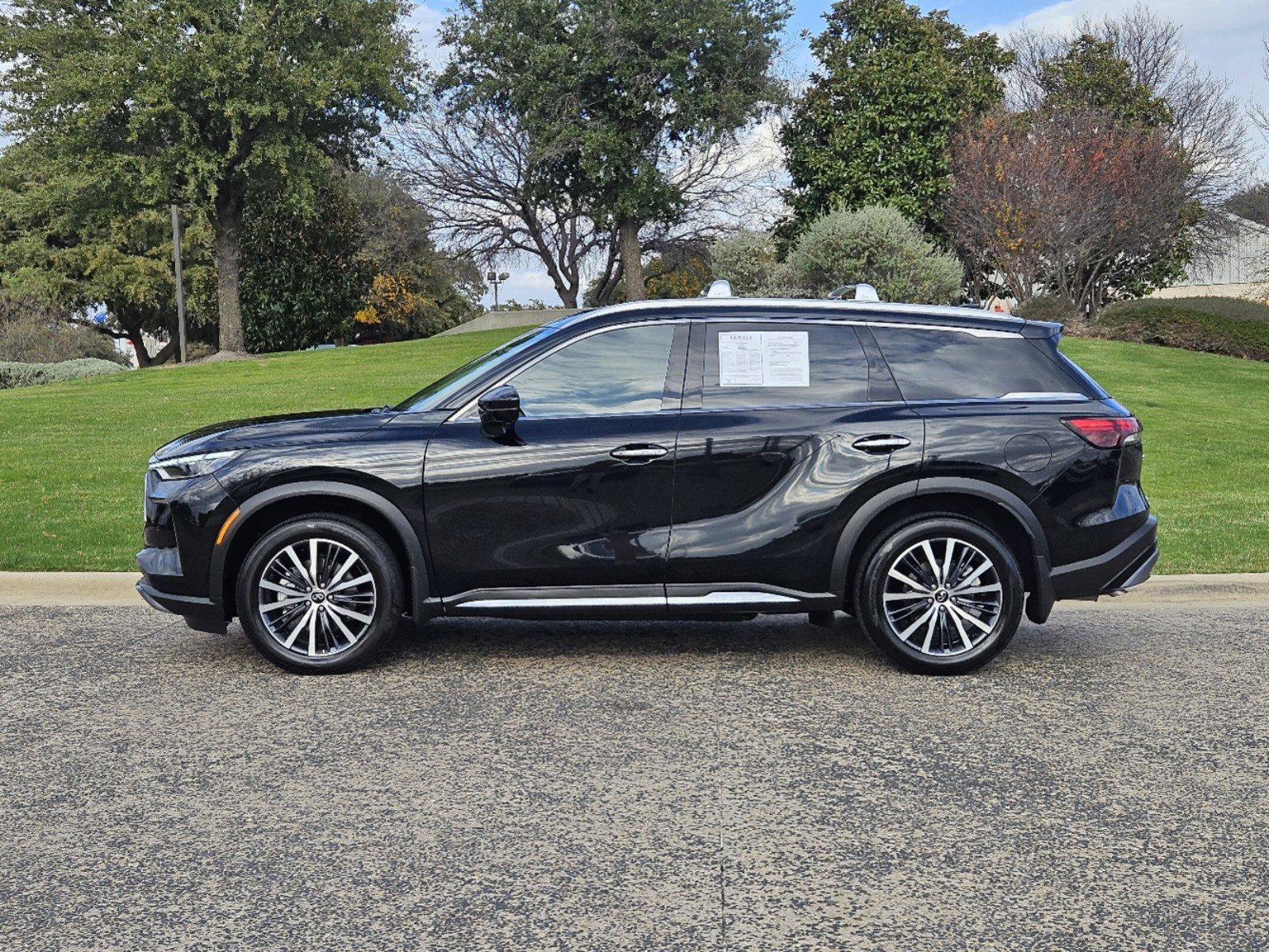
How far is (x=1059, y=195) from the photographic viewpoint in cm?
3109

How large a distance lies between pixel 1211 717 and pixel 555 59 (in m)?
32.4

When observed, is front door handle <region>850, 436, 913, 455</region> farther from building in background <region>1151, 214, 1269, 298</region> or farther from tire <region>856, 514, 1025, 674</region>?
building in background <region>1151, 214, 1269, 298</region>

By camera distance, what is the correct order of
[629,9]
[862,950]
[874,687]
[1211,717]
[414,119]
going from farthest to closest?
[414,119], [629,9], [874,687], [1211,717], [862,950]

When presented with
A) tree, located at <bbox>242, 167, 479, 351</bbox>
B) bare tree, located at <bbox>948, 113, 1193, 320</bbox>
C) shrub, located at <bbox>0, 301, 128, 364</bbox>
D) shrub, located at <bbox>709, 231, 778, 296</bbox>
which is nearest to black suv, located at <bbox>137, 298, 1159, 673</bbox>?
shrub, located at <bbox>709, 231, 778, 296</bbox>

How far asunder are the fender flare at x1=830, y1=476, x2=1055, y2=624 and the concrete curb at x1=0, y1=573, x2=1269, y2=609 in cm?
191

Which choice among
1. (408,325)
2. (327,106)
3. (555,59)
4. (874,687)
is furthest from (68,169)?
(874,687)

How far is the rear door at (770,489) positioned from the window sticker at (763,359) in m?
0.14

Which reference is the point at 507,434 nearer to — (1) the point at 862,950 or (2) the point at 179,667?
(2) the point at 179,667

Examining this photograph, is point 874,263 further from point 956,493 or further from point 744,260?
point 956,493

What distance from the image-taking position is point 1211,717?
5473 millimetres

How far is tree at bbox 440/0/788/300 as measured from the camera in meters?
34.9

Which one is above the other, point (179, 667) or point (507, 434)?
point (507, 434)

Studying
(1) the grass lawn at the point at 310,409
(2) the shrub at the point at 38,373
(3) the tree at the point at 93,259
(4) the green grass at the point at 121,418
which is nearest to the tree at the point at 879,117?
(1) the grass lawn at the point at 310,409

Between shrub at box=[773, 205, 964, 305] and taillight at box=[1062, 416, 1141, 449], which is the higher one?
shrub at box=[773, 205, 964, 305]
